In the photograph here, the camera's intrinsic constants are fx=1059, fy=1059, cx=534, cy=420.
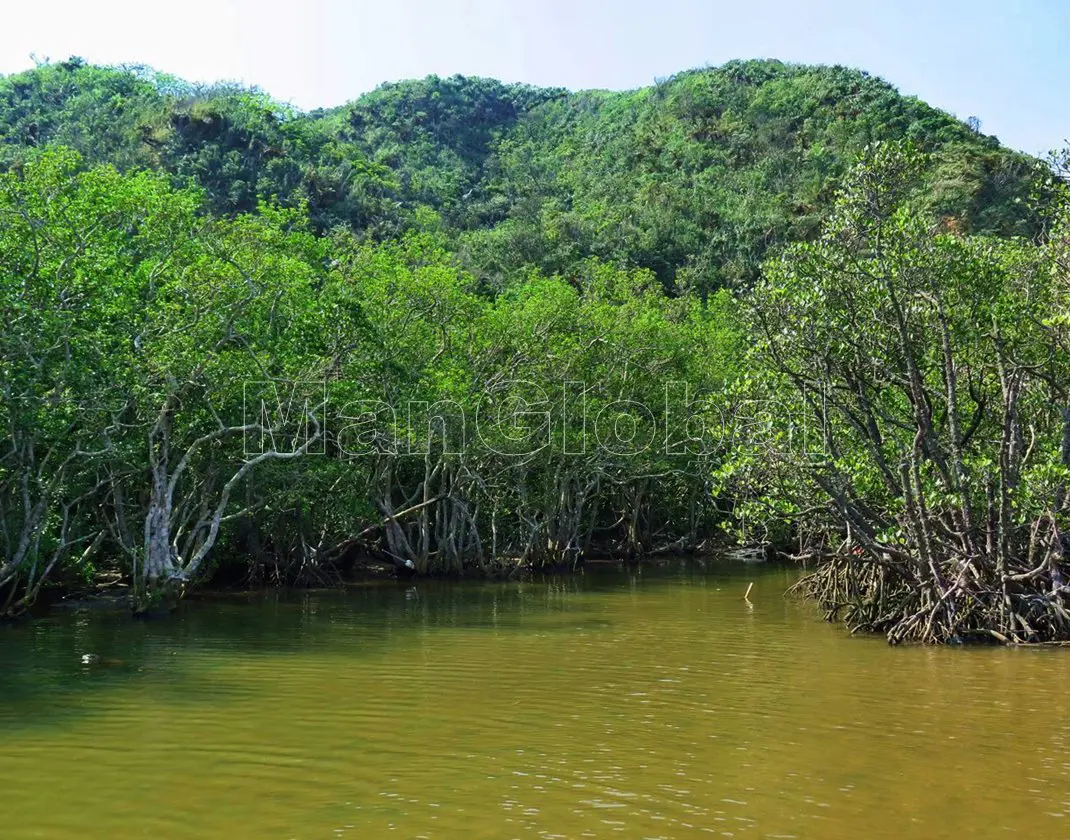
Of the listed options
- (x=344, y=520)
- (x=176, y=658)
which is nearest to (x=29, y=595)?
(x=176, y=658)

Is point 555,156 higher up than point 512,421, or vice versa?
point 555,156

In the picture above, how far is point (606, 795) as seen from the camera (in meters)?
7.91

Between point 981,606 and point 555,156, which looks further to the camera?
point 555,156

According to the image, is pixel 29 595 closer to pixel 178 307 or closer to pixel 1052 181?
pixel 178 307

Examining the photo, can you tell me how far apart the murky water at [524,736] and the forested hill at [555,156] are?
35673 mm

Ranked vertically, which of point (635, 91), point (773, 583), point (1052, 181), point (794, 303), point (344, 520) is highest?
point (635, 91)

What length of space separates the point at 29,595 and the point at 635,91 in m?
87.5

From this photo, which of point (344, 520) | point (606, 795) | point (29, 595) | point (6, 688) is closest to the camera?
point (606, 795)

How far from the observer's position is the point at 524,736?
9.77m

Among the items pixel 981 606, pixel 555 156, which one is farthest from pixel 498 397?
pixel 555 156

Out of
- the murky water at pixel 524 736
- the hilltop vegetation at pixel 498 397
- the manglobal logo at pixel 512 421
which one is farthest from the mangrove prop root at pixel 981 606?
the manglobal logo at pixel 512 421

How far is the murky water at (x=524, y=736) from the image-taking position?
7.38 m

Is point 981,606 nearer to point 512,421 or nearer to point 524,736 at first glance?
point 524,736

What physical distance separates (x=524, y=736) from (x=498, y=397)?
2004 centimetres
